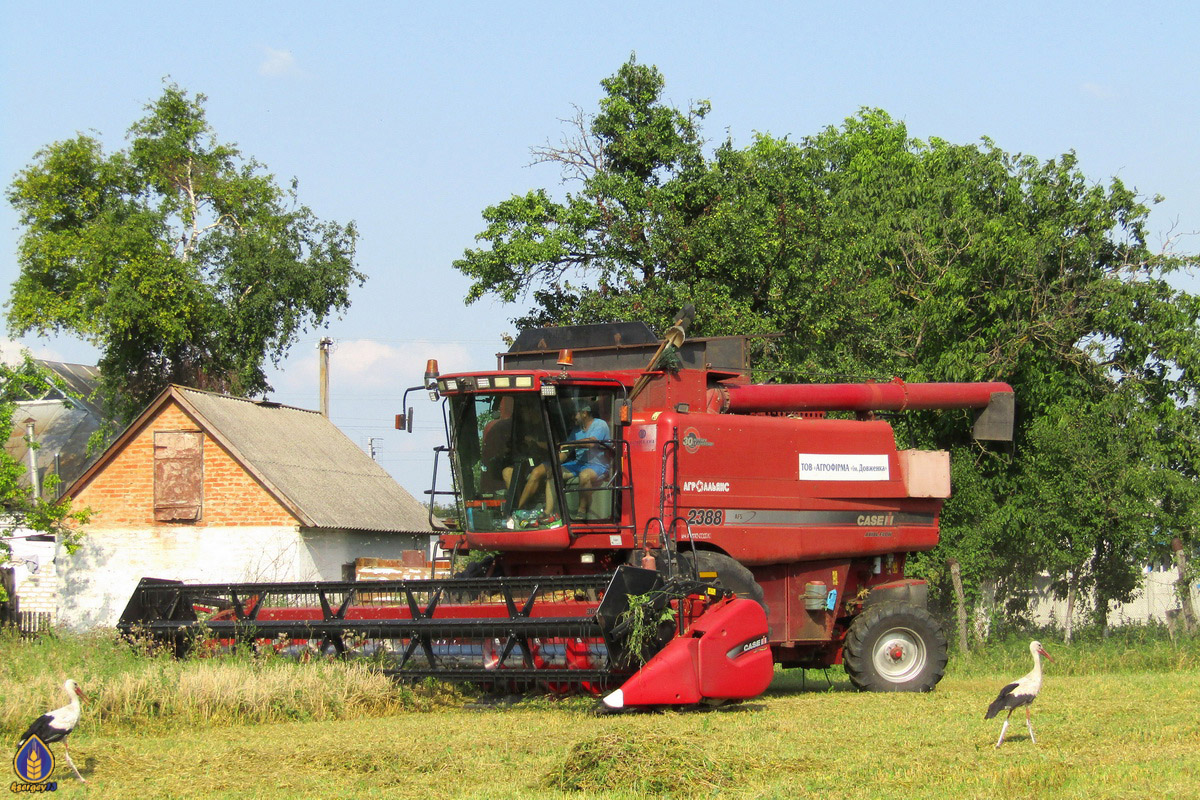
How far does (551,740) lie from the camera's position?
9211mm

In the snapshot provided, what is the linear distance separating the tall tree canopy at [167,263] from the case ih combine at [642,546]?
79.5ft

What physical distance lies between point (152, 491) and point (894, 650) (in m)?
19.2

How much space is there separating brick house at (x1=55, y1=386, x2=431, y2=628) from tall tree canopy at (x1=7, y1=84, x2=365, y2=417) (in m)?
8.32

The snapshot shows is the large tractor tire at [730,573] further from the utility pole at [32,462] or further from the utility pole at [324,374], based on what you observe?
the utility pole at [324,374]

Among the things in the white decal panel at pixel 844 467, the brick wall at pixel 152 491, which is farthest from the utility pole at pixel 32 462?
the white decal panel at pixel 844 467

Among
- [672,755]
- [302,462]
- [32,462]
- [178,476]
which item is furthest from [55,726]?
[32,462]

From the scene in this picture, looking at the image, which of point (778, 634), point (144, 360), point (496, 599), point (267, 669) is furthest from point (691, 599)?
point (144, 360)

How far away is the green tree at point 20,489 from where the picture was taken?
2406 centimetres

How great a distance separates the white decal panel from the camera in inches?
531

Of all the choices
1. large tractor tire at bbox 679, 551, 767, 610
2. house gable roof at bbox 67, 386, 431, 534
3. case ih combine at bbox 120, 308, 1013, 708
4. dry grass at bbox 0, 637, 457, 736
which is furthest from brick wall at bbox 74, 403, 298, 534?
large tractor tire at bbox 679, 551, 767, 610

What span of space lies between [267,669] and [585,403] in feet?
12.6

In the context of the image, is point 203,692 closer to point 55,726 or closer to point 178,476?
point 55,726

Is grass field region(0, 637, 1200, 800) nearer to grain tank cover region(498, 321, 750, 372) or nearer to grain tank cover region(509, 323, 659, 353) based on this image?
grain tank cover region(498, 321, 750, 372)

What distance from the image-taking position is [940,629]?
1355cm
